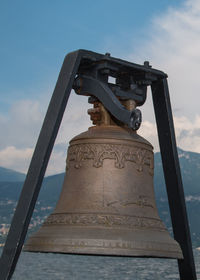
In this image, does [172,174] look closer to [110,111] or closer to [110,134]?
[110,134]

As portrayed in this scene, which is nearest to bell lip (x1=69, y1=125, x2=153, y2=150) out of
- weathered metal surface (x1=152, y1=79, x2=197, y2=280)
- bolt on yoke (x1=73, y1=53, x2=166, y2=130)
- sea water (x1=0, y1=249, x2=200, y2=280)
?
bolt on yoke (x1=73, y1=53, x2=166, y2=130)

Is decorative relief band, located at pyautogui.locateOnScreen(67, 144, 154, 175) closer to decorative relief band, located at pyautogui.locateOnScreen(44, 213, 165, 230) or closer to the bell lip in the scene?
the bell lip

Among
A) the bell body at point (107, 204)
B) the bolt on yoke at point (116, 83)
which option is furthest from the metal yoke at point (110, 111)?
the bell body at point (107, 204)

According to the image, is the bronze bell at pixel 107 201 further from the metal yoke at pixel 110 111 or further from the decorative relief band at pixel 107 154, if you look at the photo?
the metal yoke at pixel 110 111

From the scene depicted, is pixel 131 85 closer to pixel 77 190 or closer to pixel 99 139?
pixel 99 139

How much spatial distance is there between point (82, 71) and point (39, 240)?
5.90ft

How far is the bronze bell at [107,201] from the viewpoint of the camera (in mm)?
5582

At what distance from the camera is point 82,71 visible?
248 inches

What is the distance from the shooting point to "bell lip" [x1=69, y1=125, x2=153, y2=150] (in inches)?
243

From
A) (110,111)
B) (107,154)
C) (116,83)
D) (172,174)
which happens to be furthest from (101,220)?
(116,83)

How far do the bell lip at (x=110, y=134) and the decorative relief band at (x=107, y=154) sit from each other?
81 mm

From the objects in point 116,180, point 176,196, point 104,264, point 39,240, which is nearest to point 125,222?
point 116,180

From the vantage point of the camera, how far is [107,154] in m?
6.13

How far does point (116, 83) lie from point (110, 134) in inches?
27.0
